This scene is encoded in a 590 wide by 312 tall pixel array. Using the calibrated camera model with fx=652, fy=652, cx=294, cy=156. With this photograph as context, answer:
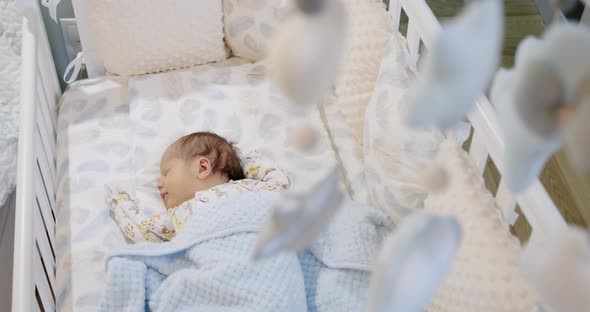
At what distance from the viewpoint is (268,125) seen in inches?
64.6

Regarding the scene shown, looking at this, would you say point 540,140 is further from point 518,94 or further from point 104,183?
point 104,183

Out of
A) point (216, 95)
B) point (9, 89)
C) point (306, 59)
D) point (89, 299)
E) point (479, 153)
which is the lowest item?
point (89, 299)

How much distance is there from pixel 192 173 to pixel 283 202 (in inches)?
42.8

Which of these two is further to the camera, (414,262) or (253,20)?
(253,20)

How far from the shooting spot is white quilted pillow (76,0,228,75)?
164cm

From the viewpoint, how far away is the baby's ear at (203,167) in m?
1.42

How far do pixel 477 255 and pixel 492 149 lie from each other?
0.16 metres

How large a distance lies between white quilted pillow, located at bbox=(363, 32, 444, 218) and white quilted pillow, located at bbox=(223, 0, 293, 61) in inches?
19.2

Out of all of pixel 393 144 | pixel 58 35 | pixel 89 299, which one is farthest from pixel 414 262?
pixel 58 35

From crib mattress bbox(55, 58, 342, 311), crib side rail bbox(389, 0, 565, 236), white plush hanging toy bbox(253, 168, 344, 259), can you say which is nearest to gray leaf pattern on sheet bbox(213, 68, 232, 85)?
crib mattress bbox(55, 58, 342, 311)

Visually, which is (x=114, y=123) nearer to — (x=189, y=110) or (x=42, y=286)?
(x=189, y=110)

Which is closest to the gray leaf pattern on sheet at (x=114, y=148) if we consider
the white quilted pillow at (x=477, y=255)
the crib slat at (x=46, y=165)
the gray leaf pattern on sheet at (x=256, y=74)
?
the crib slat at (x=46, y=165)

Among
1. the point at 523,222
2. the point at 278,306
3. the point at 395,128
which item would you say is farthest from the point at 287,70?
the point at 523,222

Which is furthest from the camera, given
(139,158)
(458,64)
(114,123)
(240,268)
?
(114,123)
